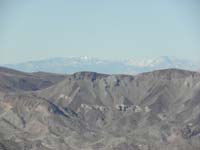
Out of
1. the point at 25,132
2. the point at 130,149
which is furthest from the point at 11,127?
the point at 130,149

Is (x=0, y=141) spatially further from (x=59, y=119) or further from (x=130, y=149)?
(x=59, y=119)

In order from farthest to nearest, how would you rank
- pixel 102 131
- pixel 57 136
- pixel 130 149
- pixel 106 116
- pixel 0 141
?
pixel 106 116 → pixel 102 131 → pixel 57 136 → pixel 130 149 → pixel 0 141

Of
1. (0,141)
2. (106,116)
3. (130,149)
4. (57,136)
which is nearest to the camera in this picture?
(0,141)

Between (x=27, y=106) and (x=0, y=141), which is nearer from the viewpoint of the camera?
(x=0, y=141)

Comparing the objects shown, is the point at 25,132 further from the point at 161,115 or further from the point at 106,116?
the point at 161,115

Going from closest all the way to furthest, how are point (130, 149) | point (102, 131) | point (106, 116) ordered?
point (130, 149) < point (102, 131) < point (106, 116)

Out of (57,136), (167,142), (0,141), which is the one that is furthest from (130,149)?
(0,141)
